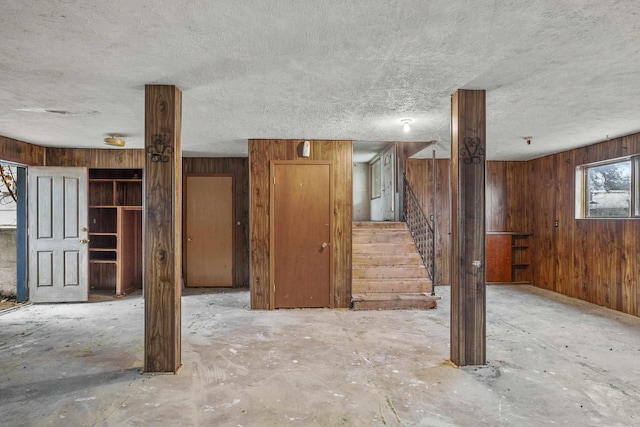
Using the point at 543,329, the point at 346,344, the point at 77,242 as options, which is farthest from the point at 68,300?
the point at 543,329

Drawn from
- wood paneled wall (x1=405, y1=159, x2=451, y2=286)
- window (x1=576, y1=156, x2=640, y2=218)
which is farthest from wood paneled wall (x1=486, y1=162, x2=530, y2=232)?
window (x1=576, y1=156, x2=640, y2=218)

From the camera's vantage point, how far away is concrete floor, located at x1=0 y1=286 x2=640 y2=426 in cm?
256

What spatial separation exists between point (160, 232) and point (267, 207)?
2335mm

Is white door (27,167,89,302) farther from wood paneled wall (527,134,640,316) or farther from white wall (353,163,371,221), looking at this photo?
wood paneled wall (527,134,640,316)

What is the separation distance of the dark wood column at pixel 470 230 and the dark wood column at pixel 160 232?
2512mm

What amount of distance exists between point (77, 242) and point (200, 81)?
4.37m

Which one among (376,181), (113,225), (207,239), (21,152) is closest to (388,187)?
(376,181)

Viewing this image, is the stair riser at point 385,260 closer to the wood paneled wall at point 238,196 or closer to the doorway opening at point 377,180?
the doorway opening at point 377,180

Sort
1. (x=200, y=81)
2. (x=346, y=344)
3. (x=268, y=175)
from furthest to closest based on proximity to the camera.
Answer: (x=268, y=175) < (x=346, y=344) < (x=200, y=81)

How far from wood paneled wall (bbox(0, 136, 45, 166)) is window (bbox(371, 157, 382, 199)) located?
662 centimetres

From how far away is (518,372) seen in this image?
3240mm

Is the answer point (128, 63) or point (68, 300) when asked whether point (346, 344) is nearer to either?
point (128, 63)

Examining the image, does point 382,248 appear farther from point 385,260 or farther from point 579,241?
point 579,241

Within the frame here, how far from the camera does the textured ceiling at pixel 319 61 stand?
2.05 meters
